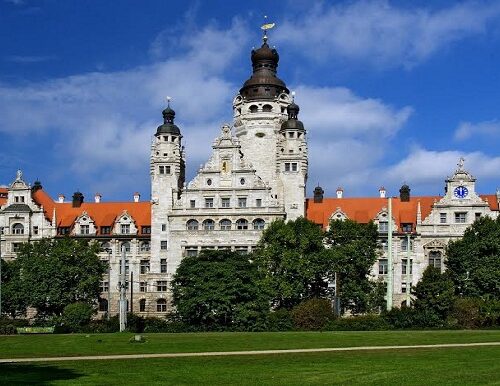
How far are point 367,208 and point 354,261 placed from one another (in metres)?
18.0

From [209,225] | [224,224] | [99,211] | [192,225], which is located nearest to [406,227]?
[224,224]

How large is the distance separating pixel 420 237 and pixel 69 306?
127 ft

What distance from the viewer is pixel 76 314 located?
71.9 m

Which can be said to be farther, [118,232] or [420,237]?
[118,232]

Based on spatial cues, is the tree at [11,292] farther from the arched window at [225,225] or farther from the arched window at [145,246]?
the arched window at [225,225]

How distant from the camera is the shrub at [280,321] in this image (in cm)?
6538

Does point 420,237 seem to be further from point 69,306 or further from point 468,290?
point 69,306

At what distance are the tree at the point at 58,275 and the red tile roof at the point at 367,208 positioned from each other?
88.5 feet

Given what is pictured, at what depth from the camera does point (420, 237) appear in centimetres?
8794

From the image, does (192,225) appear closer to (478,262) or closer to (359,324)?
(359,324)

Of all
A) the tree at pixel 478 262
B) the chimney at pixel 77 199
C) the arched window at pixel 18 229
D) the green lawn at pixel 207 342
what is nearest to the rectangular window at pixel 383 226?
the tree at pixel 478 262

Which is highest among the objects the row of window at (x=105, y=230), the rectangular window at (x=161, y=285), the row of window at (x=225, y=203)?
the row of window at (x=225, y=203)

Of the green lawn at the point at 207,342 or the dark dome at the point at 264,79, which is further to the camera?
the dark dome at the point at 264,79

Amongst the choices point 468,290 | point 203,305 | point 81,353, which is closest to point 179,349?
point 81,353
